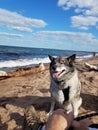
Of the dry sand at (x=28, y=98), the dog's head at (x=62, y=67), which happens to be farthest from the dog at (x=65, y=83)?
the dry sand at (x=28, y=98)

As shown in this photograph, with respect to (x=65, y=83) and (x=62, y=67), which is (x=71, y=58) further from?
(x=65, y=83)

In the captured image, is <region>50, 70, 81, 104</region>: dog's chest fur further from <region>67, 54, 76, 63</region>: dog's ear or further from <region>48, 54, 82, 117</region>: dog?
<region>67, 54, 76, 63</region>: dog's ear

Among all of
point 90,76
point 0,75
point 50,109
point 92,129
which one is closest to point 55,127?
point 92,129

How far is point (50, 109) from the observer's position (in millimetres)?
6602

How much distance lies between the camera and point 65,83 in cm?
620

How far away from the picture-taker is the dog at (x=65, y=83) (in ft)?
19.8

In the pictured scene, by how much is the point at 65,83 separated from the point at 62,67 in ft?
1.49

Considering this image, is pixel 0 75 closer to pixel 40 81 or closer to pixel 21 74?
pixel 21 74

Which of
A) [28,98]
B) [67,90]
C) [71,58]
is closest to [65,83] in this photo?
[67,90]

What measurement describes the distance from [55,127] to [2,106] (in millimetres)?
4644

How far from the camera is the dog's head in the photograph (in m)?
6.00

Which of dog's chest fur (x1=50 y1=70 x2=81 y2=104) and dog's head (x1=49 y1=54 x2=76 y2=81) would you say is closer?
dog's head (x1=49 y1=54 x2=76 y2=81)

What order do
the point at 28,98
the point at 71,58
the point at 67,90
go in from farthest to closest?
1. the point at 28,98
2. the point at 67,90
3. the point at 71,58

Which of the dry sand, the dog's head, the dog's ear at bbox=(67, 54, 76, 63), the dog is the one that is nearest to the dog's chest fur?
the dog
